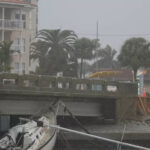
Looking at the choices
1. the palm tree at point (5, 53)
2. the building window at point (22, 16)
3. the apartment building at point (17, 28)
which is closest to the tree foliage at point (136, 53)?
the apartment building at point (17, 28)

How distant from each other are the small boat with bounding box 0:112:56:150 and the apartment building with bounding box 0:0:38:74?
82.3ft

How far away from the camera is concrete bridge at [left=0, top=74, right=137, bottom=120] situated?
1616 cm

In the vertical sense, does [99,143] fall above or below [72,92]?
below

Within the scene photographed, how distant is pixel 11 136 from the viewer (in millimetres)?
11500

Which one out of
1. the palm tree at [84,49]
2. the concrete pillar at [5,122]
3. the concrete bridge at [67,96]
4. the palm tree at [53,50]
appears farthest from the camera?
the palm tree at [84,49]

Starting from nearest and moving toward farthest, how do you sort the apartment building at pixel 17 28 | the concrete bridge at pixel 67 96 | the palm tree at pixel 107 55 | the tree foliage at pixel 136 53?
the concrete bridge at pixel 67 96
the apartment building at pixel 17 28
the tree foliage at pixel 136 53
the palm tree at pixel 107 55

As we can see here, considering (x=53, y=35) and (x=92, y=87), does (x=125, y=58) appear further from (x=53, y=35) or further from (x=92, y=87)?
(x=92, y=87)

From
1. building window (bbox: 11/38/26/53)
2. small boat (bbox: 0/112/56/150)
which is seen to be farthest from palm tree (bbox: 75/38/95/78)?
small boat (bbox: 0/112/56/150)

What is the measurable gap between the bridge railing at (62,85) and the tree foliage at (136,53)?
2363 cm

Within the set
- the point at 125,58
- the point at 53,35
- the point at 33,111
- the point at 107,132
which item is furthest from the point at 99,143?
the point at 53,35

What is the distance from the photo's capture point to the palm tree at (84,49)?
2114 inches

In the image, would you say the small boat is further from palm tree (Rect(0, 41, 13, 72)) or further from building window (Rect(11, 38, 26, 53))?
building window (Rect(11, 38, 26, 53))

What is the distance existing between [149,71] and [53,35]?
17507mm

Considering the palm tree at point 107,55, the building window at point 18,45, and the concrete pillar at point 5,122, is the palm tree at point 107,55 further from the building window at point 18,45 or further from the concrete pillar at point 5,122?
the concrete pillar at point 5,122
